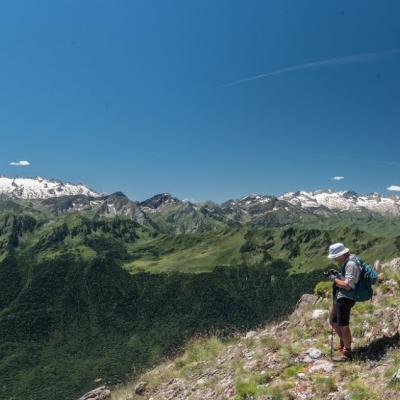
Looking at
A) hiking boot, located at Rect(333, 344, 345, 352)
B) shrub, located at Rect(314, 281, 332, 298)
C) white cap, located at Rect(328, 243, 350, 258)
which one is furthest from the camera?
shrub, located at Rect(314, 281, 332, 298)

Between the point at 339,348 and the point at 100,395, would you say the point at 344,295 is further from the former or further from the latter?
the point at 100,395

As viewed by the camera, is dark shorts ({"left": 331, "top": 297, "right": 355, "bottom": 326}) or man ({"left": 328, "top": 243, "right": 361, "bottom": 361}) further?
dark shorts ({"left": 331, "top": 297, "right": 355, "bottom": 326})

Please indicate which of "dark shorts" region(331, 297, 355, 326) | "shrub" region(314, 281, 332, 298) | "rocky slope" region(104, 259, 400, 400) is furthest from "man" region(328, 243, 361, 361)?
"shrub" region(314, 281, 332, 298)

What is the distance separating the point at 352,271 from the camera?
13.9 m

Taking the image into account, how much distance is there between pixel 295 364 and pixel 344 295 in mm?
3257

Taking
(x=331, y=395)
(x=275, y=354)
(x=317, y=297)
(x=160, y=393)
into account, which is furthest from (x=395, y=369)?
(x=317, y=297)

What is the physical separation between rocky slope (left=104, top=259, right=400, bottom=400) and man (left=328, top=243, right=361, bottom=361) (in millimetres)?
505

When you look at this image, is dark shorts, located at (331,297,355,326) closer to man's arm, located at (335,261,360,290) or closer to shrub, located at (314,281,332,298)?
man's arm, located at (335,261,360,290)

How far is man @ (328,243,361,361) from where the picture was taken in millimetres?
13898

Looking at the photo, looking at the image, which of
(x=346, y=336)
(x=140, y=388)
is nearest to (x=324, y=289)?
(x=346, y=336)

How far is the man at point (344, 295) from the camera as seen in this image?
13898 mm

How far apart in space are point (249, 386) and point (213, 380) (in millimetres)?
3300

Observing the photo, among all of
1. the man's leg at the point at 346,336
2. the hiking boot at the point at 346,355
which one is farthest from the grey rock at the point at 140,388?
the man's leg at the point at 346,336

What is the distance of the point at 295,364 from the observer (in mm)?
15477
